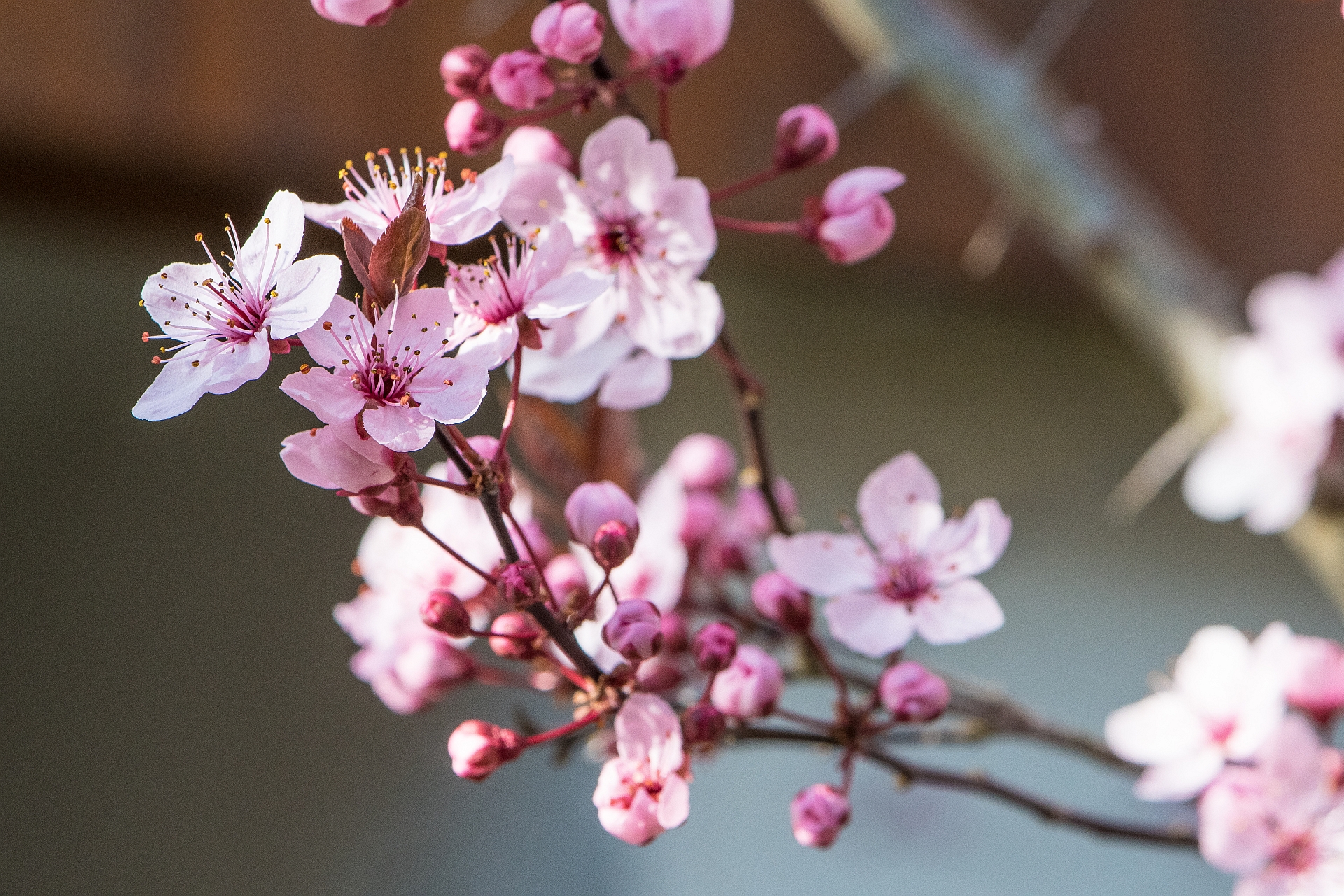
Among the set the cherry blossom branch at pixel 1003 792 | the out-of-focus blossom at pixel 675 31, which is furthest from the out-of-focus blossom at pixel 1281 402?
the out-of-focus blossom at pixel 675 31

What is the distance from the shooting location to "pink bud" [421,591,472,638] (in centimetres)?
35

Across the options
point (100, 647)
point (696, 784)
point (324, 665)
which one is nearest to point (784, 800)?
point (696, 784)

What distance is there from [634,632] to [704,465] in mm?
294

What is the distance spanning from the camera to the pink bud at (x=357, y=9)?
1.17ft

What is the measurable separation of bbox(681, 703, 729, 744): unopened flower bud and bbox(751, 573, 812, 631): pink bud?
0.20 ft

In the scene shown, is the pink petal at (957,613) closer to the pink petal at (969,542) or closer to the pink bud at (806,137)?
the pink petal at (969,542)

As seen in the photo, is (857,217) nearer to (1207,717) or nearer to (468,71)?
(468,71)

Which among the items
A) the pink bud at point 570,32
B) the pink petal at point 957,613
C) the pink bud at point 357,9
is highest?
the pink bud at point 357,9

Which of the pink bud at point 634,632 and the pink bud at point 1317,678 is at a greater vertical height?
the pink bud at point 634,632

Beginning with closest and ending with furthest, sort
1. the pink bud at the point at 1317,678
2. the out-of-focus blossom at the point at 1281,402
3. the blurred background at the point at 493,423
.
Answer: the pink bud at the point at 1317,678 → the out-of-focus blossom at the point at 1281,402 → the blurred background at the point at 493,423

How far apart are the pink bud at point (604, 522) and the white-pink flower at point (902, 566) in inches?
2.5

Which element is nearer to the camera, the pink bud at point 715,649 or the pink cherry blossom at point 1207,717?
the pink bud at point 715,649

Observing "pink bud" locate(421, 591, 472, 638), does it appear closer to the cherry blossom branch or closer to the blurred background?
the cherry blossom branch

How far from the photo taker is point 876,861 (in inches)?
53.9
